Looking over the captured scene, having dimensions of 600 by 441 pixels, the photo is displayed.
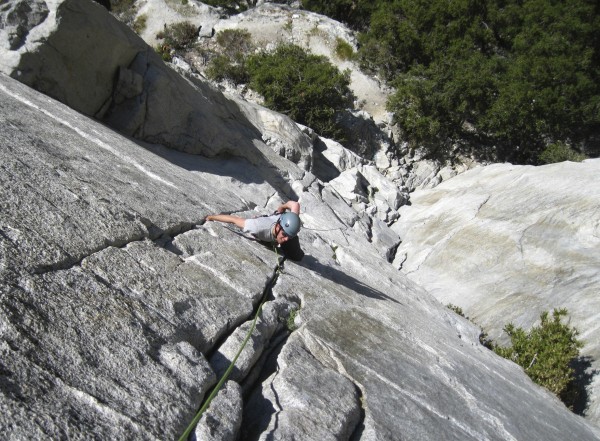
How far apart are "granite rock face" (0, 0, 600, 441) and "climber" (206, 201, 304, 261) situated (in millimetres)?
210

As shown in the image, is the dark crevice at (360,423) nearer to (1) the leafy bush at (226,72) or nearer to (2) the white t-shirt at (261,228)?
(2) the white t-shirt at (261,228)

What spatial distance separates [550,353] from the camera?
11.8m

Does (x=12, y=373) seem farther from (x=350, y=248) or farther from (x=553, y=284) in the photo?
(x=553, y=284)

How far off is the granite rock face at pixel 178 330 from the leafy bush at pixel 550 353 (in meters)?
1.30

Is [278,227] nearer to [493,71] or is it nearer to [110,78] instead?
[110,78]

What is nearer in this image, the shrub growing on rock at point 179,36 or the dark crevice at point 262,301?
the dark crevice at point 262,301

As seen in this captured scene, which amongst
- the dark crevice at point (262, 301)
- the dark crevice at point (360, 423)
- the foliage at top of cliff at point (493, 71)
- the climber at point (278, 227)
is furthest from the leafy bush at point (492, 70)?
the dark crevice at point (360, 423)

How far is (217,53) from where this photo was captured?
35156 mm

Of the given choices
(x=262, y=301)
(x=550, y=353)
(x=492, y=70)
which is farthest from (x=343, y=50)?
(x=262, y=301)

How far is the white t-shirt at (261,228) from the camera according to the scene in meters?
8.95

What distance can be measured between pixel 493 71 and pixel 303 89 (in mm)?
14839

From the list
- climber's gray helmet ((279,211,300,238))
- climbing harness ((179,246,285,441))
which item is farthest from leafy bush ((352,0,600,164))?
climbing harness ((179,246,285,441))

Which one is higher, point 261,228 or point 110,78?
point 110,78

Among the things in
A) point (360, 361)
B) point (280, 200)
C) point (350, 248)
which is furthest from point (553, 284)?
point (360, 361)
